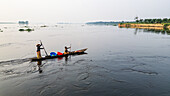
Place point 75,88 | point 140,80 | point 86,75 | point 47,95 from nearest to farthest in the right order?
point 47,95 → point 75,88 → point 140,80 → point 86,75

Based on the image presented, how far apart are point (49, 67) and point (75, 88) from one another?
630cm

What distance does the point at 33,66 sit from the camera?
15859mm

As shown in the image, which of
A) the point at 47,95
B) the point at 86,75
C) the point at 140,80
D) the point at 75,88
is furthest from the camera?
the point at 86,75

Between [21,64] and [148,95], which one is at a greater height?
[21,64]

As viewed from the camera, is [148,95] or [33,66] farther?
[33,66]

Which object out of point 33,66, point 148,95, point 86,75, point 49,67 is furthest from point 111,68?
point 33,66

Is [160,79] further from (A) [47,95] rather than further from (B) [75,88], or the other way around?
(A) [47,95]

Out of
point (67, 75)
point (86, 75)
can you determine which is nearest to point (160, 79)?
point (86, 75)

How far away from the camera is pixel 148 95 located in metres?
9.80

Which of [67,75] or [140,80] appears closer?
[140,80]

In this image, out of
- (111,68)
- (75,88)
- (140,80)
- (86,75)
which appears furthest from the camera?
(111,68)

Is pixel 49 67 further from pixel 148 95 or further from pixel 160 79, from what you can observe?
pixel 160 79

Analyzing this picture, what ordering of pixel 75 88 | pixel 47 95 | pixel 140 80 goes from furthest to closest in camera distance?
pixel 140 80, pixel 75 88, pixel 47 95

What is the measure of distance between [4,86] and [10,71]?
3.30 m
